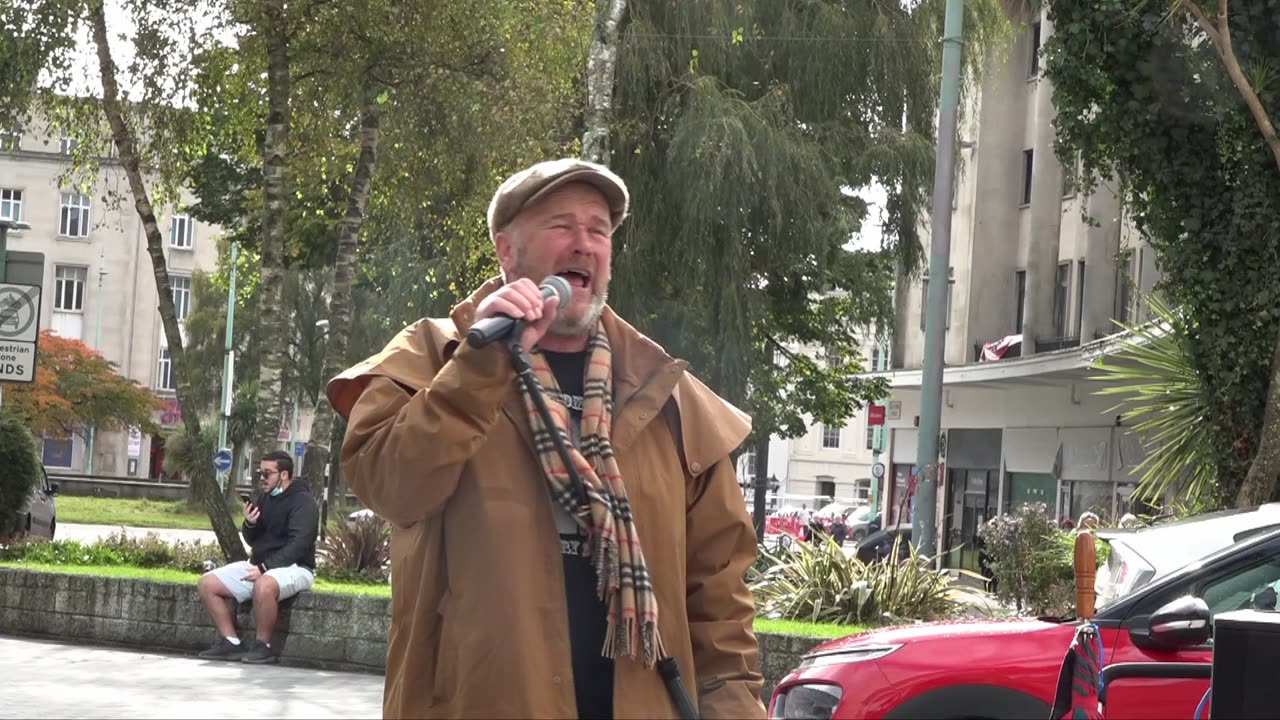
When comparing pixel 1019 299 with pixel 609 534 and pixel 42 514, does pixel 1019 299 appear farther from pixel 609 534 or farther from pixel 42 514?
pixel 609 534

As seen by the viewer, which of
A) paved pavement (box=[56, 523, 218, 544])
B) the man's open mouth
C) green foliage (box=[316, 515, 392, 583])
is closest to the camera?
the man's open mouth

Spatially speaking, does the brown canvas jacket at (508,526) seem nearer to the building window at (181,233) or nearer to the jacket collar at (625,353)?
the jacket collar at (625,353)

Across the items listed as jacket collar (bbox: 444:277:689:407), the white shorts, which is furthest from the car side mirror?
the white shorts

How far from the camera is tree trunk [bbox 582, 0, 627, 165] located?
19703mm

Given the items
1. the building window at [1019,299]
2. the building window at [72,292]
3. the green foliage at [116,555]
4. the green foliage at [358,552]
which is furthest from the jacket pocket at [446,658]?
the building window at [72,292]

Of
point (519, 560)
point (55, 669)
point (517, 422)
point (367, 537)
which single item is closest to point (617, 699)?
point (519, 560)

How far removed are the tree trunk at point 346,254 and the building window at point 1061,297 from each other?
21.5 m

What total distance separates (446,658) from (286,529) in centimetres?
1178

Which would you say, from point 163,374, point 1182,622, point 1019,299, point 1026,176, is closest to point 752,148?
point 1026,176

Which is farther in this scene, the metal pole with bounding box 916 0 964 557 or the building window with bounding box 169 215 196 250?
the building window with bounding box 169 215 196 250

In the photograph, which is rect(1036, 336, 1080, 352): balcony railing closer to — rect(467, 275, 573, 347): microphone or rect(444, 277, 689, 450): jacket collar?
rect(444, 277, 689, 450): jacket collar

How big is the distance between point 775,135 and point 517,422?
22.5 meters

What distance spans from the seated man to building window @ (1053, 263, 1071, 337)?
25872 millimetres

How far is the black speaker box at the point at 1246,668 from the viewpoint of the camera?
3143 mm
